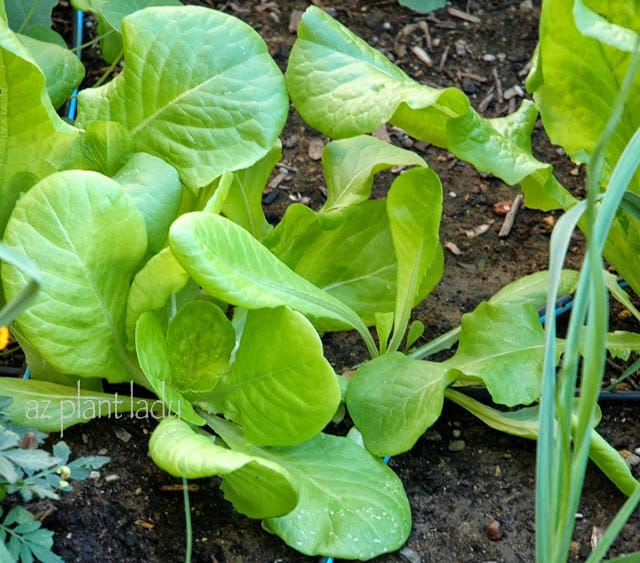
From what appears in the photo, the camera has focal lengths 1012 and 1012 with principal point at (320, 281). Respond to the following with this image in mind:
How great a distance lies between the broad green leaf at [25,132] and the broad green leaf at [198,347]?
247mm

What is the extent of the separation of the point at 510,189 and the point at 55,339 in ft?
2.79

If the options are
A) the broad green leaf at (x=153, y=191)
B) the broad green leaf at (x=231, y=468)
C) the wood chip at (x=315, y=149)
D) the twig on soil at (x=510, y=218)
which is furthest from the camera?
the wood chip at (x=315, y=149)

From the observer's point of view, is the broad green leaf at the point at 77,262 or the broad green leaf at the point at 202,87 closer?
the broad green leaf at the point at 77,262

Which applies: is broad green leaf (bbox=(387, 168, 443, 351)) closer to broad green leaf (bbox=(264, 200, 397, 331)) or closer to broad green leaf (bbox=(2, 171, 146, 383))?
broad green leaf (bbox=(264, 200, 397, 331))

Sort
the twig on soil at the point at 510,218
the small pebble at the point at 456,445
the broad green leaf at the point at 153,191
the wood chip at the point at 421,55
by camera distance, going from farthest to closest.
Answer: the wood chip at the point at 421,55 → the twig on soil at the point at 510,218 → the small pebble at the point at 456,445 → the broad green leaf at the point at 153,191

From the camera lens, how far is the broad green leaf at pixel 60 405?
1154mm

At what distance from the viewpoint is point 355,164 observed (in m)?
1.39

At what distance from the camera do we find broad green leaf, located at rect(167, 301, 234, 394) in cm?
119

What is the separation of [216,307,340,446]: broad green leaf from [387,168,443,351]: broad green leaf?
233 mm

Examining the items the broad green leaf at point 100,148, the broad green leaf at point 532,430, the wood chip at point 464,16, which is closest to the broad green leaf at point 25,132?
the broad green leaf at point 100,148

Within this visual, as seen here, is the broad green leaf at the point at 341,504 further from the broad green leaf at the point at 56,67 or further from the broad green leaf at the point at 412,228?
the broad green leaf at the point at 56,67

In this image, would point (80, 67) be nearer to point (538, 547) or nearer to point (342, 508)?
point (342, 508)

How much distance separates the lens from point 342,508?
43.8 inches

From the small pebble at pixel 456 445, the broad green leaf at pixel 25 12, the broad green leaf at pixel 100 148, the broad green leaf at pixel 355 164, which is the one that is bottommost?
the small pebble at pixel 456 445
